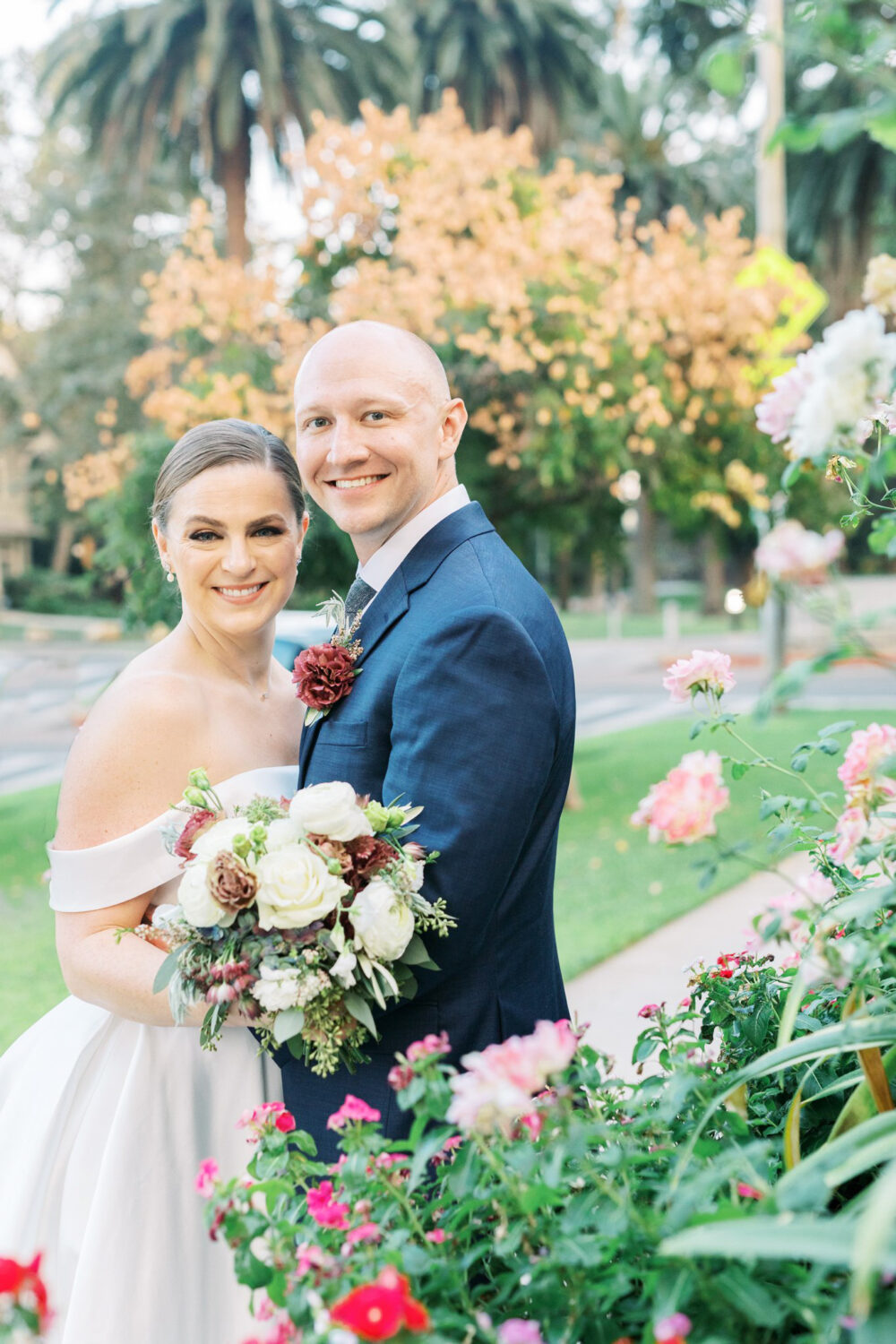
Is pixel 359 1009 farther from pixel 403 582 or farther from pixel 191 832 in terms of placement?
pixel 403 582

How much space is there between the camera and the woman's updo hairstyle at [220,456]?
2.35m

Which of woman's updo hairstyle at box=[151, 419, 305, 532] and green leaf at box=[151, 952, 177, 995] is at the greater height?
woman's updo hairstyle at box=[151, 419, 305, 532]

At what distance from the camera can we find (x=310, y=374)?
2.12 metres

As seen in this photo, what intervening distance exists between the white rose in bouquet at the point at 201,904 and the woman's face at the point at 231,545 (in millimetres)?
Answer: 860

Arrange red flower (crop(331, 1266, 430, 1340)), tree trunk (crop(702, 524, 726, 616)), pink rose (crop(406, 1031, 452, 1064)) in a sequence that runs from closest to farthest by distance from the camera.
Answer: red flower (crop(331, 1266, 430, 1340)) < pink rose (crop(406, 1031, 452, 1064)) < tree trunk (crop(702, 524, 726, 616))

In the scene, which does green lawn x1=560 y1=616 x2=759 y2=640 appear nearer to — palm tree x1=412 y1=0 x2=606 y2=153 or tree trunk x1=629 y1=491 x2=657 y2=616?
tree trunk x1=629 y1=491 x2=657 y2=616

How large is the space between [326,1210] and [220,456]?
1.52 metres

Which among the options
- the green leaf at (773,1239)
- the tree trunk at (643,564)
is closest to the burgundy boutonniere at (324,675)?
the green leaf at (773,1239)

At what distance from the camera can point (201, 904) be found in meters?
1.56

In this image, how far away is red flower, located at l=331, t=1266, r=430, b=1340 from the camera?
951mm

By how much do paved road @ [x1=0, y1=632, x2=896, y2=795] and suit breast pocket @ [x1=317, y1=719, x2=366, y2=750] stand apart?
790 centimetres

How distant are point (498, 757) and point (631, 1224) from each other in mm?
707

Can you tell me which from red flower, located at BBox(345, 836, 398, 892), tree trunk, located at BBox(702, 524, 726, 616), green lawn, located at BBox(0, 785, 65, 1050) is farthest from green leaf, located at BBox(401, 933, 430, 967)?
tree trunk, located at BBox(702, 524, 726, 616)

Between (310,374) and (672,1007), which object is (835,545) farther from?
(672,1007)
